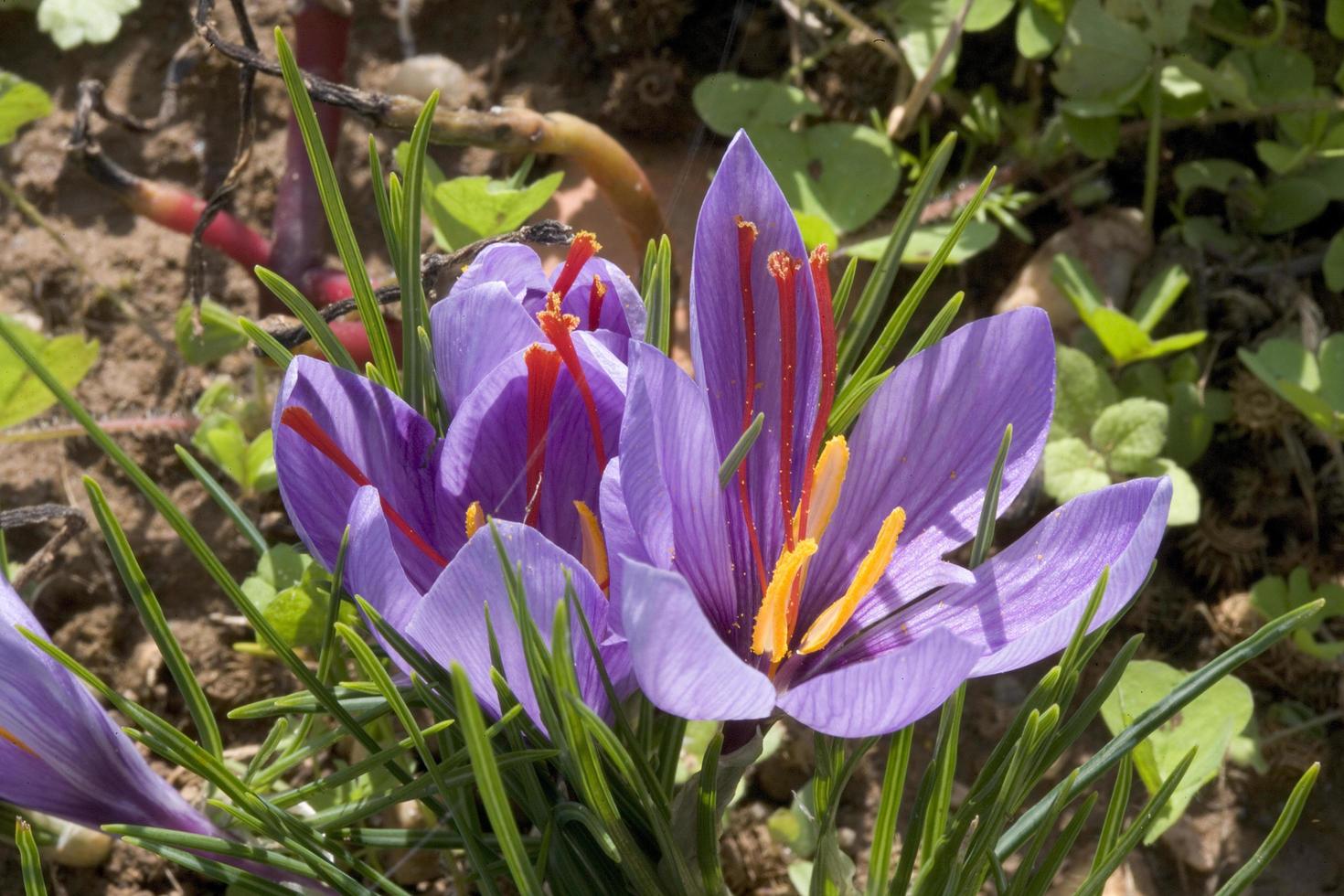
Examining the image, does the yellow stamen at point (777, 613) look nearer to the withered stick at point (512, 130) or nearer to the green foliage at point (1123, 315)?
the withered stick at point (512, 130)

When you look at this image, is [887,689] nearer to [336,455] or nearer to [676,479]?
[676,479]

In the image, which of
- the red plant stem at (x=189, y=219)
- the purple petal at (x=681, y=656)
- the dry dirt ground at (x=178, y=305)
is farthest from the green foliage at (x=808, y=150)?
the purple petal at (x=681, y=656)

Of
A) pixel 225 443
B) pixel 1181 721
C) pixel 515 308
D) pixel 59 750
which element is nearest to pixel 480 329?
pixel 515 308

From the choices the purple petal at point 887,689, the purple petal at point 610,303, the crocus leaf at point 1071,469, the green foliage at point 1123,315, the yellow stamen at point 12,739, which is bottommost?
the crocus leaf at point 1071,469

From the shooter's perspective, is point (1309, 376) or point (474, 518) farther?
point (1309, 376)

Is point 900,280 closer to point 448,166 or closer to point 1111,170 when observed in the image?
point 1111,170

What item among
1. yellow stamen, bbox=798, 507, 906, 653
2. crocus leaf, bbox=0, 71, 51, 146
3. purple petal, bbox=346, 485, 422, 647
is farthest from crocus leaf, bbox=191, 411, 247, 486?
yellow stamen, bbox=798, 507, 906, 653
